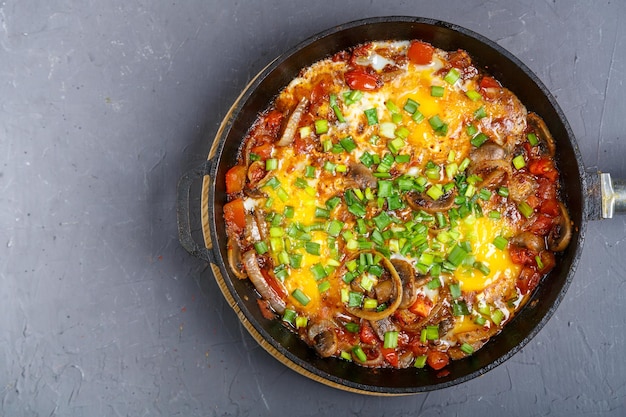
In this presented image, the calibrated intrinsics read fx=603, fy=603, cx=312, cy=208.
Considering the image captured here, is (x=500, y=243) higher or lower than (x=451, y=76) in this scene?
lower

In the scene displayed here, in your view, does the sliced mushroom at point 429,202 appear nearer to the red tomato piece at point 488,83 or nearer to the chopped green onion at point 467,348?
the red tomato piece at point 488,83

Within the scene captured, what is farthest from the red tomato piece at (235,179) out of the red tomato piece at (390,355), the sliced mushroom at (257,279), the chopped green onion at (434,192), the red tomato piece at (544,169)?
Answer: the red tomato piece at (544,169)

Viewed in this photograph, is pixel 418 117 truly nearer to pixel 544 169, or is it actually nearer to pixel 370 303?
pixel 544 169

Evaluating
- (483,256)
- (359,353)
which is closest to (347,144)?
(483,256)

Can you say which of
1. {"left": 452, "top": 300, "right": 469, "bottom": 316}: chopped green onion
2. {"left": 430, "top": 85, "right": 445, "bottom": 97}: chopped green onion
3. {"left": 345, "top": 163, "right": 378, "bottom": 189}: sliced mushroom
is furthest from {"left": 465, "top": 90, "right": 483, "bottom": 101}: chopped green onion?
{"left": 452, "top": 300, "right": 469, "bottom": 316}: chopped green onion

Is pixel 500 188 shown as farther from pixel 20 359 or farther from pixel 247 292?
pixel 20 359
